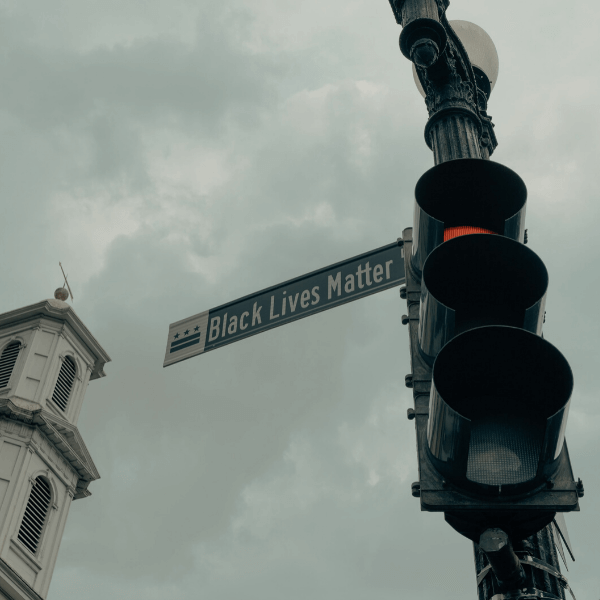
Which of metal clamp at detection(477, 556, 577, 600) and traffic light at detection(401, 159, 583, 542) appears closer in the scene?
traffic light at detection(401, 159, 583, 542)

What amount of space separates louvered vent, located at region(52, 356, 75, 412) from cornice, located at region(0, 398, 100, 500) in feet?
10.7

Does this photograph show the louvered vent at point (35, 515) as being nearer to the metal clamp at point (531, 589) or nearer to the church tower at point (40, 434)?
the church tower at point (40, 434)

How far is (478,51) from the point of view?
22.9 ft

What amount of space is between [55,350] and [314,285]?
40442 millimetres

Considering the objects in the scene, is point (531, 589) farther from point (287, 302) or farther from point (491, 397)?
point (287, 302)

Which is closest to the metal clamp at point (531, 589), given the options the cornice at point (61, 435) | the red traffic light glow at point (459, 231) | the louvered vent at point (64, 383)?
the red traffic light glow at point (459, 231)

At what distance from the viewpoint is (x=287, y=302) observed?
6.11 meters

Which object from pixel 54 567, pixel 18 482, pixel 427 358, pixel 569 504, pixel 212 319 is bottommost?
pixel 569 504

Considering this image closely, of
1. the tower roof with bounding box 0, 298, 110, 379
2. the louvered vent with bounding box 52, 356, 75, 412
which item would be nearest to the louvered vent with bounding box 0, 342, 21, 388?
the tower roof with bounding box 0, 298, 110, 379

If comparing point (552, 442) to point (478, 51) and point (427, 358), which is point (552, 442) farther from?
point (478, 51)

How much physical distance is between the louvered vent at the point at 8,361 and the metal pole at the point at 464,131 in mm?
40361

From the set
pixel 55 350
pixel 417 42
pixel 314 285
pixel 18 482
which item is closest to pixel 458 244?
pixel 417 42

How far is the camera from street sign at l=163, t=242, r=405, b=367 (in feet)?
18.9

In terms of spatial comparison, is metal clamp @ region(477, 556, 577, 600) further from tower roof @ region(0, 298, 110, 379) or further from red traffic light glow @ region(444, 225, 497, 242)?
tower roof @ region(0, 298, 110, 379)
